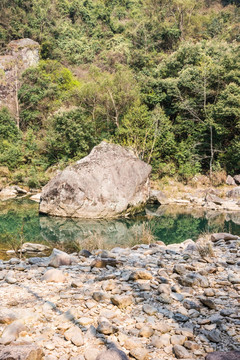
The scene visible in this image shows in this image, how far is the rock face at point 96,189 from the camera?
1141 centimetres

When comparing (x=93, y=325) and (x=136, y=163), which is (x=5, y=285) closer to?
(x=93, y=325)

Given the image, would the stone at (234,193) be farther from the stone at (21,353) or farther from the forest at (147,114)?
the stone at (21,353)

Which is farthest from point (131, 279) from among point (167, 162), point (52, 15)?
point (52, 15)

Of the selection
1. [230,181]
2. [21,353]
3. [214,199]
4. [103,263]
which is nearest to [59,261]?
[103,263]

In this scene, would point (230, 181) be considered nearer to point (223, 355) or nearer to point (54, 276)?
point (54, 276)

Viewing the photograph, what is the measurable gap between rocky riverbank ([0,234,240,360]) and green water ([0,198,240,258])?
3075mm

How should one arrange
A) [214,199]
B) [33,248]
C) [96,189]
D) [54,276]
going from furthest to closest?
[214,199]
[96,189]
[33,248]
[54,276]

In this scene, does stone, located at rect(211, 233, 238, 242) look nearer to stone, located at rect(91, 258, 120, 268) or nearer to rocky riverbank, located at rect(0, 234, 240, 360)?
rocky riverbank, located at rect(0, 234, 240, 360)

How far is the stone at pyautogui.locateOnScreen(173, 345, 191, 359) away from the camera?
1845 millimetres

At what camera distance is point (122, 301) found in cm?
257

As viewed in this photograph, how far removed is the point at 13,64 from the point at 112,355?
27816 mm

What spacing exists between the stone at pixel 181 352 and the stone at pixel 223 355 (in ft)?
0.44

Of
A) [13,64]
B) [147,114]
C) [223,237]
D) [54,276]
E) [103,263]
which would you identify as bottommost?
[223,237]

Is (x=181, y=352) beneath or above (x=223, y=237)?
above
